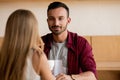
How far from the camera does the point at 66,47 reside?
5.98 ft

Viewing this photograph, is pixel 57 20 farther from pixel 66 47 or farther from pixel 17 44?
pixel 17 44

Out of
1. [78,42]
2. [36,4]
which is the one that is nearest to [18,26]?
[78,42]

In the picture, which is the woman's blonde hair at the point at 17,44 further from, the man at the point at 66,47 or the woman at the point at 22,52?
the man at the point at 66,47

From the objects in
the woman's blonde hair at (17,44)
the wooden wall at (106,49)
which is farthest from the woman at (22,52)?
the wooden wall at (106,49)

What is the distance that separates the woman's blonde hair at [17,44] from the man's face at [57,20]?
0.59m

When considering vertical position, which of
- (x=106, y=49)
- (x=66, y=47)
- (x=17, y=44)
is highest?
(x=17, y=44)

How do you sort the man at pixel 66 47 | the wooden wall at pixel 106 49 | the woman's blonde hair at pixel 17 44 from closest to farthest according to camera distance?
the woman's blonde hair at pixel 17 44
the man at pixel 66 47
the wooden wall at pixel 106 49

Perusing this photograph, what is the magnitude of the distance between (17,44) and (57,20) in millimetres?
699

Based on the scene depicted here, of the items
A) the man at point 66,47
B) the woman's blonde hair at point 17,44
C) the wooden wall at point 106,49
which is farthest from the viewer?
the wooden wall at point 106,49

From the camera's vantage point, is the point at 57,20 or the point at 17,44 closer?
the point at 17,44

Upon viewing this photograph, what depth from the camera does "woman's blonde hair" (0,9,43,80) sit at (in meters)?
1.17

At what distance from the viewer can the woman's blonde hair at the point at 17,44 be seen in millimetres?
1173

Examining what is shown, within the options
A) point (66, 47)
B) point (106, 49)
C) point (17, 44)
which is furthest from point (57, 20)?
point (106, 49)

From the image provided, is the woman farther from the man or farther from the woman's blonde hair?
the man
